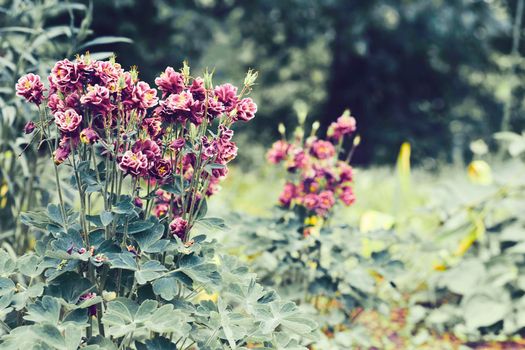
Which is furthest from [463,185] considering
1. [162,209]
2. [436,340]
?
[162,209]

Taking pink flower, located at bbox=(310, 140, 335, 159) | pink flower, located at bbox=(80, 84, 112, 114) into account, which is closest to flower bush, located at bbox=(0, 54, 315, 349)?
pink flower, located at bbox=(80, 84, 112, 114)

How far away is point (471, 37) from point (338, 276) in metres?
6.33

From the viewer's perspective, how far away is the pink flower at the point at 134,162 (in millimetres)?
1413

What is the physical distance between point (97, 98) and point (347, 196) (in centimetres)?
112

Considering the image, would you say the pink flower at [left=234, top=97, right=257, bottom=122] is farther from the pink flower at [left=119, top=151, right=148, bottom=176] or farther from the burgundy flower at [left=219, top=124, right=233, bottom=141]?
the pink flower at [left=119, top=151, right=148, bottom=176]

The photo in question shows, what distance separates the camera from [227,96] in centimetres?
155

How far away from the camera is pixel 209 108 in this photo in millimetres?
1511

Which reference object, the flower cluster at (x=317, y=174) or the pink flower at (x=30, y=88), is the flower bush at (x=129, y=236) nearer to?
the pink flower at (x=30, y=88)

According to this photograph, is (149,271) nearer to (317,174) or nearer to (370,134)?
(317,174)

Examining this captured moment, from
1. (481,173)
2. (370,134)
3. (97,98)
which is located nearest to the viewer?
(97,98)

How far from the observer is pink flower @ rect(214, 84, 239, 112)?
1.55m

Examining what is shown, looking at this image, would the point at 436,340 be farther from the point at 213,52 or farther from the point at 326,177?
the point at 213,52

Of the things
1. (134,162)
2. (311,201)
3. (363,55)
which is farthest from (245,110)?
(363,55)

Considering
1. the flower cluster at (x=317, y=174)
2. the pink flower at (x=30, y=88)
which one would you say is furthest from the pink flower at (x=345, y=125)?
the pink flower at (x=30, y=88)
